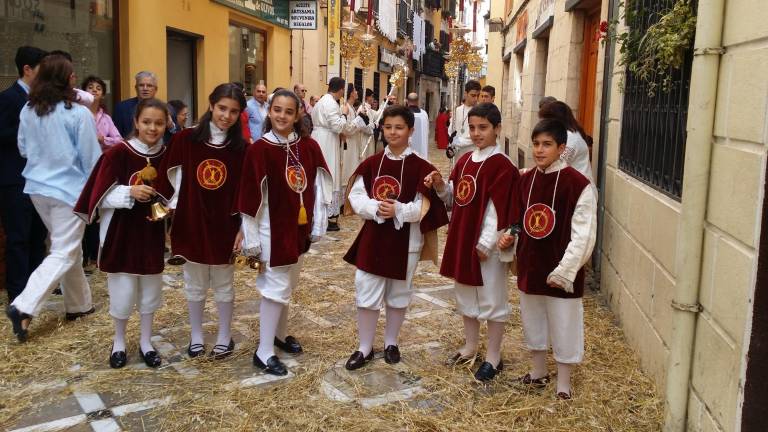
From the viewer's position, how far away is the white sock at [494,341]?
3932 millimetres

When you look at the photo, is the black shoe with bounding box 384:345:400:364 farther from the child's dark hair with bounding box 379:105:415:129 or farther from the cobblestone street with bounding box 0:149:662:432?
the child's dark hair with bounding box 379:105:415:129

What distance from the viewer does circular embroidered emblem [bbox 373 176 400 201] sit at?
3.99m

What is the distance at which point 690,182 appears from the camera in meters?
2.95

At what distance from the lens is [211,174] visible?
394 centimetres

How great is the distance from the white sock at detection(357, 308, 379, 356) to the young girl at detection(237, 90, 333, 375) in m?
0.46

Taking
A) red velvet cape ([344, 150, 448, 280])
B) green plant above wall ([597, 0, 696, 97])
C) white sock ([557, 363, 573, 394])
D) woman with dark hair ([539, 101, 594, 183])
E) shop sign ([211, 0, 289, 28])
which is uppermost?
shop sign ([211, 0, 289, 28])

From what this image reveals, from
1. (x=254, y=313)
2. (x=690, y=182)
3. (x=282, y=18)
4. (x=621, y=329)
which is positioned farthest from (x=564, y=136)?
(x=282, y=18)

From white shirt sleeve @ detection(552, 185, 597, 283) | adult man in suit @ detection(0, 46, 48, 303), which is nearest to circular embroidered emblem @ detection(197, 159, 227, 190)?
adult man in suit @ detection(0, 46, 48, 303)

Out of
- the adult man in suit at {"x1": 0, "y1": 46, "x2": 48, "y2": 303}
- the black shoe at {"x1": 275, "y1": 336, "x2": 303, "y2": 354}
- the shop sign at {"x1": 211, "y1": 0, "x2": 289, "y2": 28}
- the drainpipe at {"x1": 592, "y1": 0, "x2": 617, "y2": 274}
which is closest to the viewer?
the black shoe at {"x1": 275, "y1": 336, "x2": 303, "y2": 354}

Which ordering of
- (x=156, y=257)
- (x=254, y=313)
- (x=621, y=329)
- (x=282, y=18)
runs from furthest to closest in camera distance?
1. (x=282, y=18)
2. (x=254, y=313)
3. (x=621, y=329)
4. (x=156, y=257)

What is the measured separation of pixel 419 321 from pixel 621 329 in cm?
142

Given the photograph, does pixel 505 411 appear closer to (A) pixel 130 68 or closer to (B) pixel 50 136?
(B) pixel 50 136

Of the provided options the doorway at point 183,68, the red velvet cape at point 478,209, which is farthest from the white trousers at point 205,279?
the doorway at point 183,68

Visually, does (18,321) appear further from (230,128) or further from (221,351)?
(230,128)
